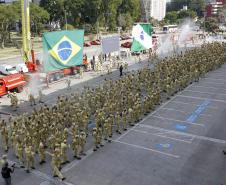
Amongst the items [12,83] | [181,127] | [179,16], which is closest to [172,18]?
[179,16]

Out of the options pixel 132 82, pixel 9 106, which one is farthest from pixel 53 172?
pixel 132 82

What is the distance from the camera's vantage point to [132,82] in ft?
85.7

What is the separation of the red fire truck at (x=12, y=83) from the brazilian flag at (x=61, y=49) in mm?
2532

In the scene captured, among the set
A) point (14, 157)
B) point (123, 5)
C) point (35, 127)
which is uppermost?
point (123, 5)

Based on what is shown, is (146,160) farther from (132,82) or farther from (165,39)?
(165,39)

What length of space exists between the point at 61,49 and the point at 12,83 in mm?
4300

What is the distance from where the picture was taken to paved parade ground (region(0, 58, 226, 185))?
44.6 ft

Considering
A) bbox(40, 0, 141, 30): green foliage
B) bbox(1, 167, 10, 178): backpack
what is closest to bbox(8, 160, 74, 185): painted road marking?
bbox(1, 167, 10, 178): backpack

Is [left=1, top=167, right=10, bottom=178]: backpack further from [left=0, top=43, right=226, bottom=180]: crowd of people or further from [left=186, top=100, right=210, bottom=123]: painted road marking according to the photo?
[left=186, top=100, right=210, bottom=123]: painted road marking

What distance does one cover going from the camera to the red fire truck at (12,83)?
2524cm

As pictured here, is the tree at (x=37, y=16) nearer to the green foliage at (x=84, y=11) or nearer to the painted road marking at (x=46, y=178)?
the green foliage at (x=84, y=11)

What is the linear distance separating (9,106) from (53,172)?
34.8ft

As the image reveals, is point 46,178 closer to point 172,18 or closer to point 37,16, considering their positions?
point 37,16

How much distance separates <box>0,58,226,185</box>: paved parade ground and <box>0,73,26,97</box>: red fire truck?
417 inches
